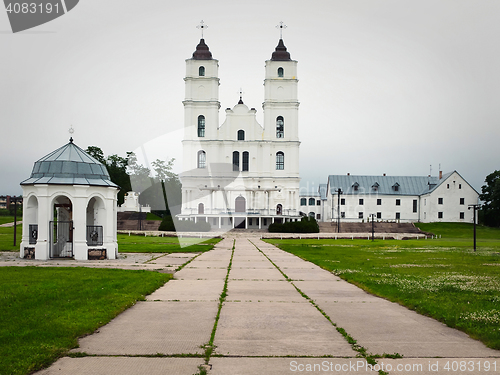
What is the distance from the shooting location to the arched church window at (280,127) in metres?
75.1

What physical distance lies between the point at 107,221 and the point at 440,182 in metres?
66.8

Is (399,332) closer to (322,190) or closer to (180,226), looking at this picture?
(180,226)

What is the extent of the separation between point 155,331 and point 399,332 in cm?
434

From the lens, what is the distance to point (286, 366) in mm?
6445

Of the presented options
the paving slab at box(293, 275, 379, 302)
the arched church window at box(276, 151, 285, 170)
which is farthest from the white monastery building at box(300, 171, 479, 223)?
the paving slab at box(293, 275, 379, 302)

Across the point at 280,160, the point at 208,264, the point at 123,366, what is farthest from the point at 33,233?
the point at 280,160

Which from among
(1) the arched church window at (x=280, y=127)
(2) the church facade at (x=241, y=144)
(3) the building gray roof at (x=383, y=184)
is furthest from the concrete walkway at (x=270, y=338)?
(3) the building gray roof at (x=383, y=184)

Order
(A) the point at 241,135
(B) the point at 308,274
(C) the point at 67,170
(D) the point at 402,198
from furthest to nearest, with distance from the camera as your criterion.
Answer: (D) the point at 402,198, (A) the point at 241,135, (C) the point at 67,170, (B) the point at 308,274

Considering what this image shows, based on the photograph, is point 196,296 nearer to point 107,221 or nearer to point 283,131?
point 107,221

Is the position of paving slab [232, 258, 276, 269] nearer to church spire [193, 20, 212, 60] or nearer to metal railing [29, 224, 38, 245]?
metal railing [29, 224, 38, 245]

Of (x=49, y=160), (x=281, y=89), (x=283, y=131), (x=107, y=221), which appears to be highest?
(x=281, y=89)

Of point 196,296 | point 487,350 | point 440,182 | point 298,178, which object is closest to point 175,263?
point 196,296

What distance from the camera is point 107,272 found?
16.5 meters

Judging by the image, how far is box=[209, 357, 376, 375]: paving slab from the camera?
245 inches
